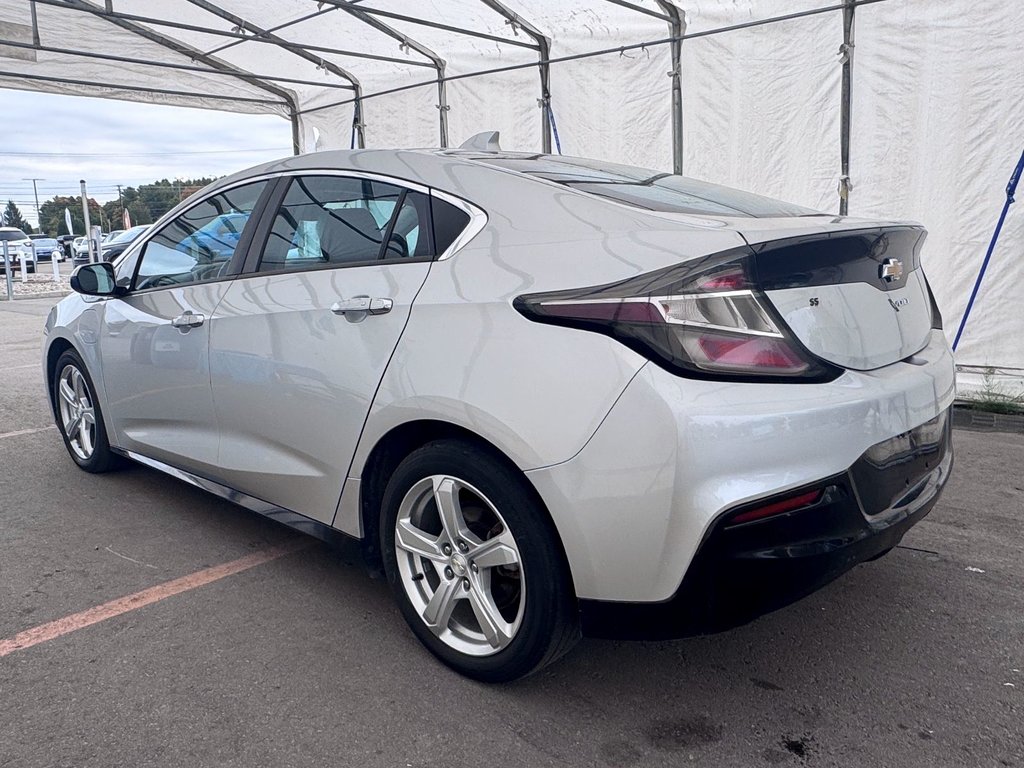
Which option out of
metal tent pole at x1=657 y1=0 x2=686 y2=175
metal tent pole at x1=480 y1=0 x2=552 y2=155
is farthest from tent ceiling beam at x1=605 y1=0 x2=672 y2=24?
metal tent pole at x1=480 y1=0 x2=552 y2=155

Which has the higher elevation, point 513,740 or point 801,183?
point 801,183

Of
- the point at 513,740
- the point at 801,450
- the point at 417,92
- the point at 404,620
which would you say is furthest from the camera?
the point at 417,92

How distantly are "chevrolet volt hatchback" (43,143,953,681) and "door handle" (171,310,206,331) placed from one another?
135 mm

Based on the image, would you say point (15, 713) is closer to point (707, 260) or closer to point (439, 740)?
point (439, 740)

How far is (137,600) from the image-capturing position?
120 inches

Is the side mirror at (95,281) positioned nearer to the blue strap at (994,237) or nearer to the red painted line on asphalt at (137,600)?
the red painted line on asphalt at (137,600)

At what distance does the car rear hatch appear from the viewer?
2.08 meters

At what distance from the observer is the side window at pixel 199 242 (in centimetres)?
336

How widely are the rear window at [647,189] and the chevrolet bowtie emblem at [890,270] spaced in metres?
0.35

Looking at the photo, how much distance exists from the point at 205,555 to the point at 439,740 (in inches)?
64.5

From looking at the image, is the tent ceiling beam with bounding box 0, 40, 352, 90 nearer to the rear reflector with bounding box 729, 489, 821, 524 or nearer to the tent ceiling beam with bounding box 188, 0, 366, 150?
the tent ceiling beam with bounding box 188, 0, 366, 150

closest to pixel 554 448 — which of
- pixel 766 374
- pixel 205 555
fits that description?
pixel 766 374

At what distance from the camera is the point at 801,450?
198cm

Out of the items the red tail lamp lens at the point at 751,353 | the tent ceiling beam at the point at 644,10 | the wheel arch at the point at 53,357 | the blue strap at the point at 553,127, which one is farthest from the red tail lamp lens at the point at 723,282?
the blue strap at the point at 553,127
